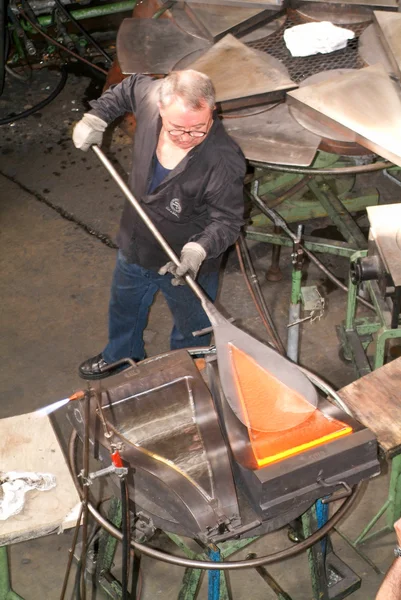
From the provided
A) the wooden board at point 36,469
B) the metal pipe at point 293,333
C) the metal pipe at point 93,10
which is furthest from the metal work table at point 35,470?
the metal pipe at point 93,10

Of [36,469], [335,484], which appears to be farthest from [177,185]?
[335,484]

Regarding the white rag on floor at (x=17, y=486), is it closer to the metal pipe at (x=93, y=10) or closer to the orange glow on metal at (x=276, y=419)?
the orange glow on metal at (x=276, y=419)

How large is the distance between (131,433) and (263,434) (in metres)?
0.40

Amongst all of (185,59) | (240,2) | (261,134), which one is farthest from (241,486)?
(240,2)

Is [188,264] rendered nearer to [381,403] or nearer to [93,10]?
[381,403]

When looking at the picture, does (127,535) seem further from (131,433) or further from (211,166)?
(211,166)

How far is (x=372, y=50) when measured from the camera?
145 inches

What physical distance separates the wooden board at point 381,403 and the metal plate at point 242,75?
54.4 inches

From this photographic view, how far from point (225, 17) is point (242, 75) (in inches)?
20.2

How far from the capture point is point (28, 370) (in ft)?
12.7

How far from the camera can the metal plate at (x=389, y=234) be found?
2.74 m

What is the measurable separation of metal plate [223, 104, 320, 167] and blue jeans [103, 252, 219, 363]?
52 cm

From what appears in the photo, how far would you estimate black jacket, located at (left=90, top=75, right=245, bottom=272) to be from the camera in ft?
9.55

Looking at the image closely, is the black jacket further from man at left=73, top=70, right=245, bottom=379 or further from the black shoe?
the black shoe
